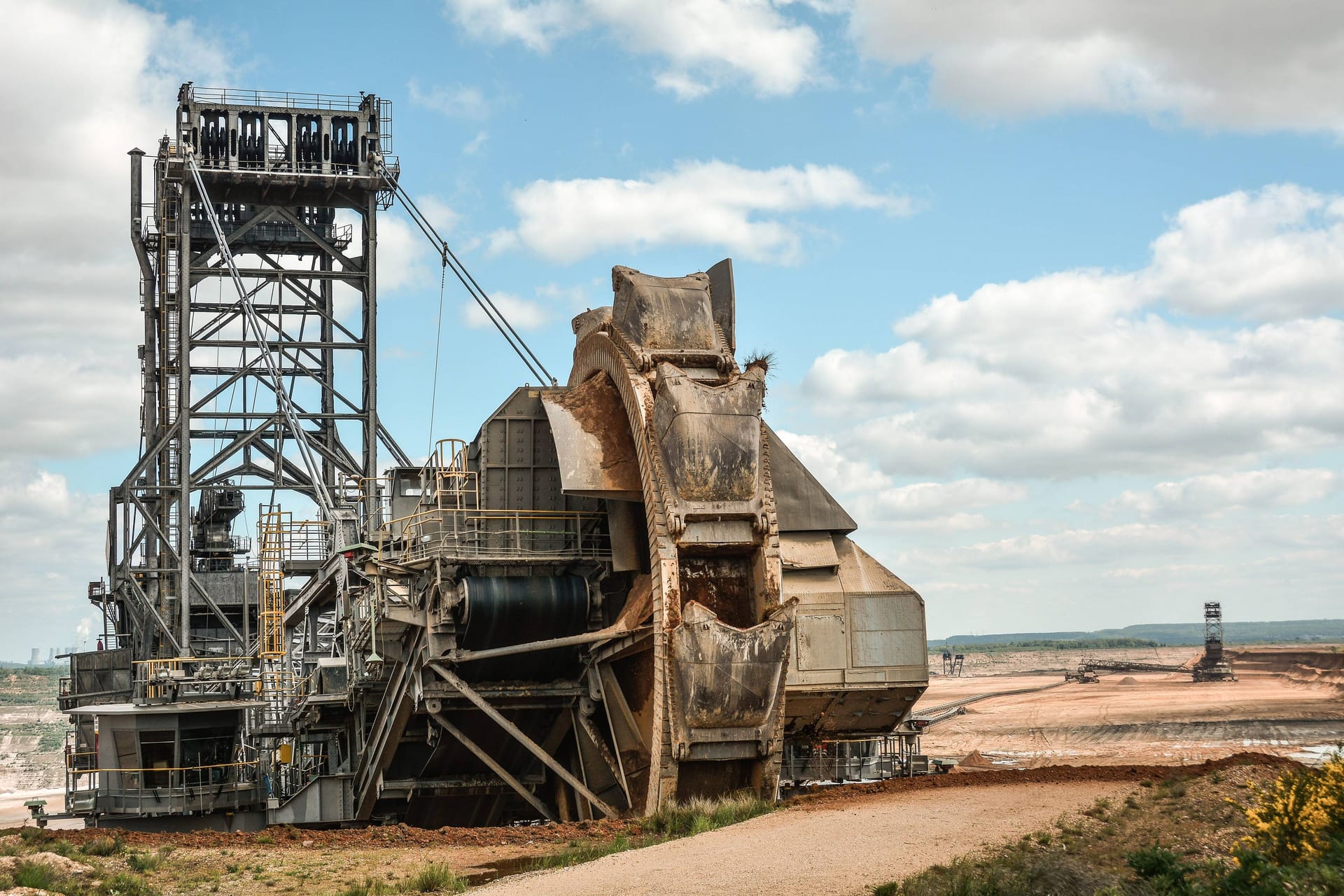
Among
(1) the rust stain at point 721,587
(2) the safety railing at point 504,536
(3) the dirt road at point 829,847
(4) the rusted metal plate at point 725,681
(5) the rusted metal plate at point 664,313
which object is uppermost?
(5) the rusted metal plate at point 664,313

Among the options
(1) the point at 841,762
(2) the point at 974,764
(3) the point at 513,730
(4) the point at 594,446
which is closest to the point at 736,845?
(4) the point at 594,446

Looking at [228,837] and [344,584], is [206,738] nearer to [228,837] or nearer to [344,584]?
[344,584]

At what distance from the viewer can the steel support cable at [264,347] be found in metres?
45.3

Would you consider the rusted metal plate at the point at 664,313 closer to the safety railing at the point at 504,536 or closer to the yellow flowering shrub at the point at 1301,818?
the safety railing at the point at 504,536

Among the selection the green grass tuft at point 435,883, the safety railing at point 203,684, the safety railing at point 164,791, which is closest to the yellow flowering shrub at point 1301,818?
the green grass tuft at point 435,883

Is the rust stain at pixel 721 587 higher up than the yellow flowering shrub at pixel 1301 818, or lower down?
higher up

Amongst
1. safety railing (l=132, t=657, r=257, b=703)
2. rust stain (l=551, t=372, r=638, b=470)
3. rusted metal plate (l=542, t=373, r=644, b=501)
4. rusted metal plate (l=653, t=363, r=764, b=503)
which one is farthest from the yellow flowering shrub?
safety railing (l=132, t=657, r=257, b=703)

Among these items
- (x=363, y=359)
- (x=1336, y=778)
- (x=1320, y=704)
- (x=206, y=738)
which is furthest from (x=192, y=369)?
(x=1320, y=704)

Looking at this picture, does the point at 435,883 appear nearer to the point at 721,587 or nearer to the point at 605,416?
the point at 721,587

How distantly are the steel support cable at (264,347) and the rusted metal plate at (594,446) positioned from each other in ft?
77.2

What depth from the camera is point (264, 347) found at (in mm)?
46625

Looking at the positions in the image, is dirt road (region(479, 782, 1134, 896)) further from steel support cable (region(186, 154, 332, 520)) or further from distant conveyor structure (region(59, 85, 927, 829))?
steel support cable (region(186, 154, 332, 520))

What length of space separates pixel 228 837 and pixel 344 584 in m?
9.44

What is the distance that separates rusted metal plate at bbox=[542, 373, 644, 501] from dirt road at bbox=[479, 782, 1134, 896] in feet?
20.7
